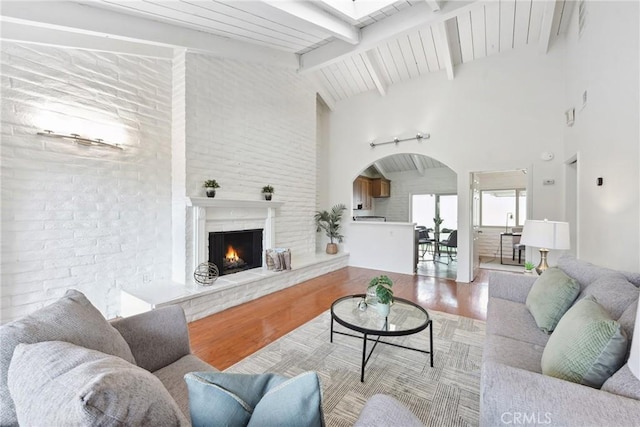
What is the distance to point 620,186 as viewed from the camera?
2.17 metres

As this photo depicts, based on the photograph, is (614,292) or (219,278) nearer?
(614,292)

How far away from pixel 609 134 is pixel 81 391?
368cm

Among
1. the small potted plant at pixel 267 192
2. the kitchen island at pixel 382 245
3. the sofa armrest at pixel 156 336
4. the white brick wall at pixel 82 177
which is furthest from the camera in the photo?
the kitchen island at pixel 382 245

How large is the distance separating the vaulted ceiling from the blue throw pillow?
3.17m

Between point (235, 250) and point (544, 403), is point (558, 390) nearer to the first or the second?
point (544, 403)

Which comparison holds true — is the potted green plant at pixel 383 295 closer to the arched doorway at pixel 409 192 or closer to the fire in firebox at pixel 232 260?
the fire in firebox at pixel 232 260

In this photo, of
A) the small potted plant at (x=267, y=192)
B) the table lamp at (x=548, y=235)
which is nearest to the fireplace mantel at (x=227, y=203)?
the small potted plant at (x=267, y=192)

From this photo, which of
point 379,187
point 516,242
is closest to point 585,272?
point 516,242

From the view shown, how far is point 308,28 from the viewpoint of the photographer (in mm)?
3465

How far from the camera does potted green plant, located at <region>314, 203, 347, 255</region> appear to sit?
574 centimetres

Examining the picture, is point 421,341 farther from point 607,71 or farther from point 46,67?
point 46,67

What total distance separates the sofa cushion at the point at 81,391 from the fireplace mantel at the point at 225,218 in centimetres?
270

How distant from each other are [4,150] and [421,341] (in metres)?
4.12

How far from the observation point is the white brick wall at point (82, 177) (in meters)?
2.43
